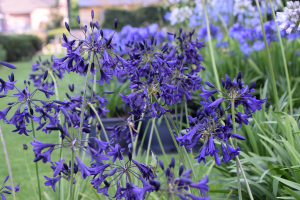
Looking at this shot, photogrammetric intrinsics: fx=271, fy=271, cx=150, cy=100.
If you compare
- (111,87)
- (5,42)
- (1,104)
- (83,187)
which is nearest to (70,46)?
(83,187)

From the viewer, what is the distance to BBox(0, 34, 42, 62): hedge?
15090mm

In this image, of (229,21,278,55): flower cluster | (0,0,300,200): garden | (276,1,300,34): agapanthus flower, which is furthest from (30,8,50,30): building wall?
(276,1,300,34): agapanthus flower

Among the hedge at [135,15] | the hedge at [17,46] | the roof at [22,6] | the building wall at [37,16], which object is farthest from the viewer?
the roof at [22,6]

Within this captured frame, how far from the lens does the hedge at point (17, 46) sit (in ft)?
49.5

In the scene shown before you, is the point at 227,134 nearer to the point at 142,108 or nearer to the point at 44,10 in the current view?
the point at 142,108

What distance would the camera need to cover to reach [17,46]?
15.5 metres

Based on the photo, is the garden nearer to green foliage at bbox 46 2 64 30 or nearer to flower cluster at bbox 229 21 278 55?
flower cluster at bbox 229 21 278 55

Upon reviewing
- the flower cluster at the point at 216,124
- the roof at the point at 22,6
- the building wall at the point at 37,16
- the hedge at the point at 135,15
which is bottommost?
the flower cluster at the point at 216,124

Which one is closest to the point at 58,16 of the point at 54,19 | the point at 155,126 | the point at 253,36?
the point at 54,19

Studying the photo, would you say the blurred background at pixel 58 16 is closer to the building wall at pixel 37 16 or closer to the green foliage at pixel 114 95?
the building wall at pixel 37 16

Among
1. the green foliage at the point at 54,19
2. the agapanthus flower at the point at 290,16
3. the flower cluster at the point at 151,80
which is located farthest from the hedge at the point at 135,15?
the green foliage at the point at 54,19

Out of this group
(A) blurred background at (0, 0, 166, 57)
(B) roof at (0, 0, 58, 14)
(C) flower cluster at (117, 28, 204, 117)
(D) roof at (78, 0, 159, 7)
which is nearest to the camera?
(C) flower cluster at (117, 28, 204, 117)

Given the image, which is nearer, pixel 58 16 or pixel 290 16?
pixel 290 16

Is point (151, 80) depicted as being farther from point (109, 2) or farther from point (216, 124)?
point (109, 2)
